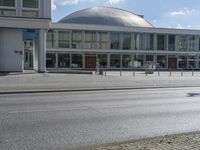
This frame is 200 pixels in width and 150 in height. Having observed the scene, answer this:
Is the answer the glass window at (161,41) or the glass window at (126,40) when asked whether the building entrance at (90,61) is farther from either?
the glass window at (161,41)

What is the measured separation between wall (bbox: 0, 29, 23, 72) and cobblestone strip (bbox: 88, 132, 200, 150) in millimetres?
31846

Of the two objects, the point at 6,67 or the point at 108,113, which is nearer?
the point at 108,113

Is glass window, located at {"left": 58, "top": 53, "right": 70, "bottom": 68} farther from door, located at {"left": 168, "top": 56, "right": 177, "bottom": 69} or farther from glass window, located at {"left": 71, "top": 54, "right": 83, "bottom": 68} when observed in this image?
door, located at {"left": 168, "top": 56, "right": 177, "bottom": 69}

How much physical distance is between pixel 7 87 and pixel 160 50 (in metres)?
53.2

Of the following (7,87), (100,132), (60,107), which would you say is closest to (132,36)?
(7,87)

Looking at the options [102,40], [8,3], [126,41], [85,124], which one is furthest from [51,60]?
[85,124]

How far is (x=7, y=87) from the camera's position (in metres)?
24.4

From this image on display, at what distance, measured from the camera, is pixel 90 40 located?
69.4m

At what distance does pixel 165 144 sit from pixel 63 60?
60.2m

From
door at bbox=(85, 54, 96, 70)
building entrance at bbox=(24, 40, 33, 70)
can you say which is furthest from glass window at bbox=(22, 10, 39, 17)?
door at bbox=(85, 54, 96, 70)

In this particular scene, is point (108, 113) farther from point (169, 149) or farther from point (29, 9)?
point (29, 9)

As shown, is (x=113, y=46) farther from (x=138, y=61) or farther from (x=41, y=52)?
(x=41, y=52)

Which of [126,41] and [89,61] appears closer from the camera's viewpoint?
[89,61]

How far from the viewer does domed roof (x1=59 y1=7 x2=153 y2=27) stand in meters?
83.2
